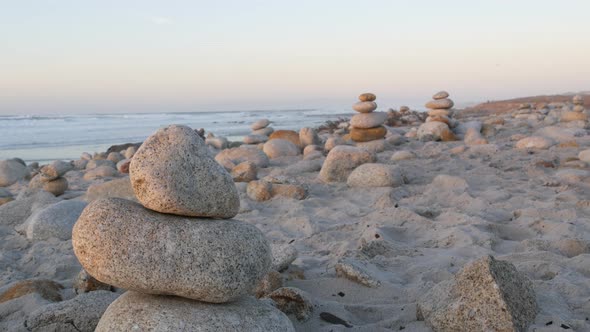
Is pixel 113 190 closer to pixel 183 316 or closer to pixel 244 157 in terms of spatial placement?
pixel 244 157

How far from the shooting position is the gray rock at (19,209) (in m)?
7.09

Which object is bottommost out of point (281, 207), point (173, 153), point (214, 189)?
point (281, 207)

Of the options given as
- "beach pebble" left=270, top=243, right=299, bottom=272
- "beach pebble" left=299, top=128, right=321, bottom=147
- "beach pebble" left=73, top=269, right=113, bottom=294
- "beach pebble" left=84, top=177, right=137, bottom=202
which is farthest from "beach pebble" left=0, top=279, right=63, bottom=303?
"beach pebble" left=299, top=128, right=321, bottom=147

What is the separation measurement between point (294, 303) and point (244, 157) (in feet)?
24.8

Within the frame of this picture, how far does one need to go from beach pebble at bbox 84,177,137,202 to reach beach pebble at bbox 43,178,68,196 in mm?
953

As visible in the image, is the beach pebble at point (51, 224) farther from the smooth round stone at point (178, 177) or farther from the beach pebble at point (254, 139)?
the beach pebble at point (254, 139)

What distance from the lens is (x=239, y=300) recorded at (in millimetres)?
3164

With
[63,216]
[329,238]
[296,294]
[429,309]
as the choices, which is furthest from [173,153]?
[63,216]

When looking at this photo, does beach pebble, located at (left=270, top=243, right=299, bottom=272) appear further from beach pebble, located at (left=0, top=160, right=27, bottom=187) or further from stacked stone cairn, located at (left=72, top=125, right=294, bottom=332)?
beach pebble, located at (left=0, top=160, right=27, bottom=187)

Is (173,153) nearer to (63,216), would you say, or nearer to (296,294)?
(296,294)

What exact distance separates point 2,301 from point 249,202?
3.63 meters

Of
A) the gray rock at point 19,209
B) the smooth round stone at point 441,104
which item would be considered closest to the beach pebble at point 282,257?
the gray rock at point 19,209

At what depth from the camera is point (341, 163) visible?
8617 mm

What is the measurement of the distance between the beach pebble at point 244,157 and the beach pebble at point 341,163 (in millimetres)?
2281
